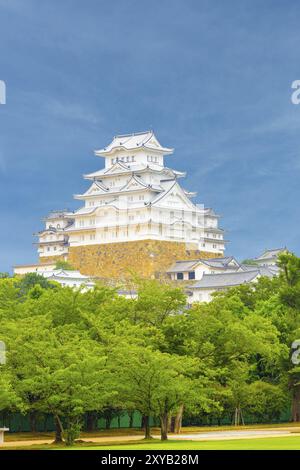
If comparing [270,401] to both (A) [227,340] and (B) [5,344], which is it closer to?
(A) [227,340]

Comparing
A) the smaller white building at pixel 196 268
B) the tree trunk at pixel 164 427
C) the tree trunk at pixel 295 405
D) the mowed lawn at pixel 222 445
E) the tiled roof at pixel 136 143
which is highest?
the tiled roof at pixel 136 143

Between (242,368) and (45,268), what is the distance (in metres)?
71.4

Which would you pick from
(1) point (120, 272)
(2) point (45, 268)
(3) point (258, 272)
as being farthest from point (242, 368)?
(2) point (45, 268)

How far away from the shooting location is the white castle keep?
109 m

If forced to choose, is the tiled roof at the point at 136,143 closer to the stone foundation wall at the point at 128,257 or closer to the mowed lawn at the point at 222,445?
the stone foundation wall at the point at 128,257

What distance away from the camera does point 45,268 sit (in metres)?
119

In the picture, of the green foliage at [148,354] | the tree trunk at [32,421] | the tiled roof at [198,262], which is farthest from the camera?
the tiled roof at [198,262]

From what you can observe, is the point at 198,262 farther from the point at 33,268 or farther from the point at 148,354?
the point at 148,354

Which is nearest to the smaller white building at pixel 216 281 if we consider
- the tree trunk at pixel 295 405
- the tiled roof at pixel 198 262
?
the tiled roof at pixel 198 262

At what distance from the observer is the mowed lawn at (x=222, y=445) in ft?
106

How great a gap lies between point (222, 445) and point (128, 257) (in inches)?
2934

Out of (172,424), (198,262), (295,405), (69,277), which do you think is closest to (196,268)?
(198,262)

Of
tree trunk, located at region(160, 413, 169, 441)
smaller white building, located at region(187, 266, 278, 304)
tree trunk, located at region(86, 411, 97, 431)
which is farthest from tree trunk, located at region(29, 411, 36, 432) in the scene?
smaller white building, located at region(187, 266, 278, 304)

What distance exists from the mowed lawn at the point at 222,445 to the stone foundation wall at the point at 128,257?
68433mm
